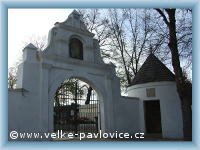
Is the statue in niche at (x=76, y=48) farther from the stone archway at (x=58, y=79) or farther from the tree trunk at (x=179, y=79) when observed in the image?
the tree trunk at (x=179, y=79)

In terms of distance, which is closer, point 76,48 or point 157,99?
point 76,48

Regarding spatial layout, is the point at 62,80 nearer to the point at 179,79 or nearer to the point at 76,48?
the point at 76,48

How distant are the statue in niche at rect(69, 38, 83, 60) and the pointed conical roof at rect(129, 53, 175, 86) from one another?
191 inches

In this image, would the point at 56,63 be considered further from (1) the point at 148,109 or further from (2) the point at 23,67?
(1) the point at 148,109

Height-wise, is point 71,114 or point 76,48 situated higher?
point 76,48

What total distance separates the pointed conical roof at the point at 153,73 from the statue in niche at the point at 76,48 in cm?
486

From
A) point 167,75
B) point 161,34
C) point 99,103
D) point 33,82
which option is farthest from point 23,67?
point 167,75

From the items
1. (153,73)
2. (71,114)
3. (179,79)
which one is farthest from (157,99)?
(71,114)

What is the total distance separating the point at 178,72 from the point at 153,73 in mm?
3735

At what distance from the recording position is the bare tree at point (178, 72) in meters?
10.7

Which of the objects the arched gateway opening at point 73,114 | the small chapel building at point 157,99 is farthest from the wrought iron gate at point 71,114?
the small chapel building at point 157,99

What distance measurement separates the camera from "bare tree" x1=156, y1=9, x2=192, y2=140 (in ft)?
35.0

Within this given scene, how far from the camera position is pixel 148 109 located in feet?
50.6

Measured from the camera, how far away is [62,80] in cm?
1106
